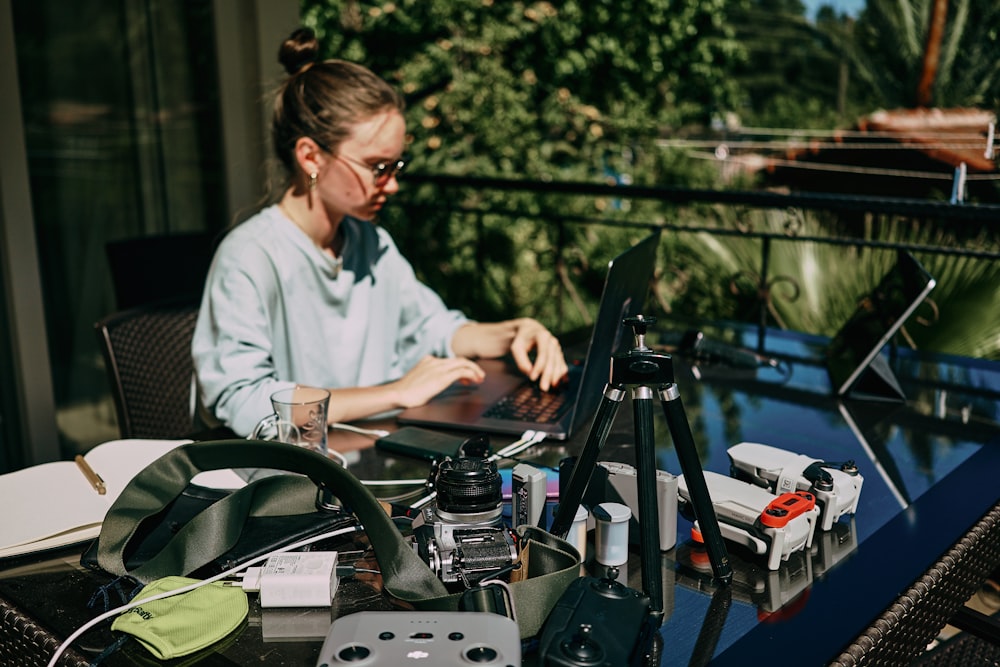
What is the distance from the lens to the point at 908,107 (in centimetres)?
529

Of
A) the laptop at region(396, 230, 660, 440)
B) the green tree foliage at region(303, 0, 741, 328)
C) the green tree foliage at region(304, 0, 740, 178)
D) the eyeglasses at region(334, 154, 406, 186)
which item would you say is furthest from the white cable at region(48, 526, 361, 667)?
the green tree foliage at region(304, 0, 740, 178)

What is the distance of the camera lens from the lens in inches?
38.5

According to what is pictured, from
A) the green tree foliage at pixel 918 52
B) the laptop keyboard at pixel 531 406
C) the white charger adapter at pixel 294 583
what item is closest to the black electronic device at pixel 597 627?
the white charger adapter at pixel 294 583

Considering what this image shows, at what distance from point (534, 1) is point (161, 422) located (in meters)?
5.39

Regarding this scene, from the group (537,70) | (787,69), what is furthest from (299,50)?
(787,69)

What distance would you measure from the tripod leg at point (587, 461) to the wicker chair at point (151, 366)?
3.28 feet

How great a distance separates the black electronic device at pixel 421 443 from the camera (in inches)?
52.9

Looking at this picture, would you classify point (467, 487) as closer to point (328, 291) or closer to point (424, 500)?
point (424, 500)

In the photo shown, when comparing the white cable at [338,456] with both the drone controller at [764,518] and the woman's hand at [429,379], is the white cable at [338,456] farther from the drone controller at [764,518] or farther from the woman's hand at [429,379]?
the drone controller at [764,518]

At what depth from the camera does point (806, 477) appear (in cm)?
111

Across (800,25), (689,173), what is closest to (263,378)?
(689,173)

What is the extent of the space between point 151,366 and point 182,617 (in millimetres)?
1053

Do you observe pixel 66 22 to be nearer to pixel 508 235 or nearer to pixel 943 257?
pixel 943 257

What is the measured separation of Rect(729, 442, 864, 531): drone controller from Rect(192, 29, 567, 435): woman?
549 millimetres
